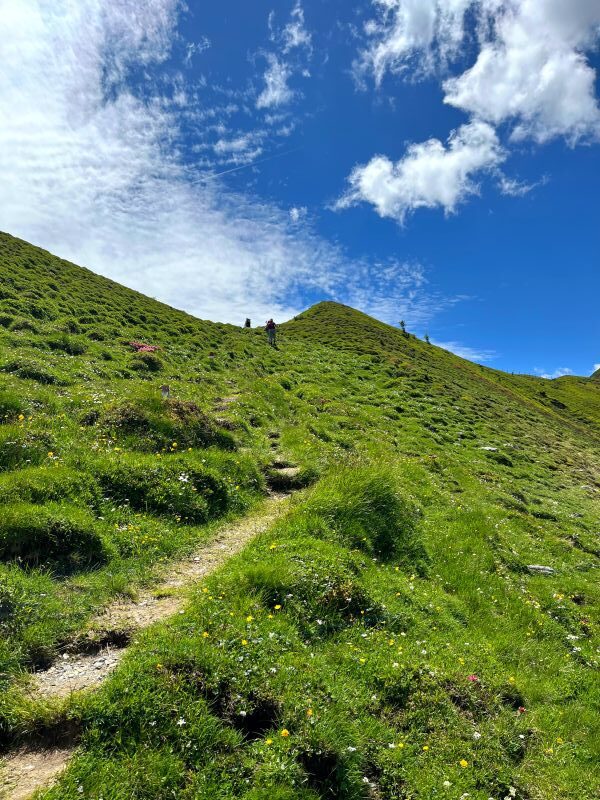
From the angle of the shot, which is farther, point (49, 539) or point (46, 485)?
point (46, 485)

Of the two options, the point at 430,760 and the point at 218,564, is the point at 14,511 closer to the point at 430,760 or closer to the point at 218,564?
the point at 218,564

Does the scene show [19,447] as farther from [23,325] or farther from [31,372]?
[23,325]

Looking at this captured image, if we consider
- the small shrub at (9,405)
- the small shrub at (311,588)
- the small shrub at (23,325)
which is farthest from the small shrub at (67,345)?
the small shrub at (311,588)

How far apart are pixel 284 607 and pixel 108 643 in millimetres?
2994

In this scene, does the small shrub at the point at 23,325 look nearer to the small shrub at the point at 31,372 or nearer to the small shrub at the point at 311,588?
the small shrub at the point at 31,372

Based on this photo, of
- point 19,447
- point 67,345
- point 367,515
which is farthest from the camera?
point 67,345

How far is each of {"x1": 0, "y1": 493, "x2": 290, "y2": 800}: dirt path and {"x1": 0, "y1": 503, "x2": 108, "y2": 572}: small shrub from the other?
140 cm

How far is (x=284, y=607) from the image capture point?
8.36m

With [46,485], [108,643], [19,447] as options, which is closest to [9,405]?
[19,447]

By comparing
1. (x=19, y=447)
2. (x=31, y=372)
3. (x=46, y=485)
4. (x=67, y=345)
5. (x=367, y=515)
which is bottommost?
(x=46, y=485)

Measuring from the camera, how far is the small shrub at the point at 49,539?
27.4 feet

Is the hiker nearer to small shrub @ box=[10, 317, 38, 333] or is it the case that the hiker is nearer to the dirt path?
small shrub @ box=[10, 317, 38, 333]

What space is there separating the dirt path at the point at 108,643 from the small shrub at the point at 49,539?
1398mm

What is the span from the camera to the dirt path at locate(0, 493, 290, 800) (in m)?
5.05
